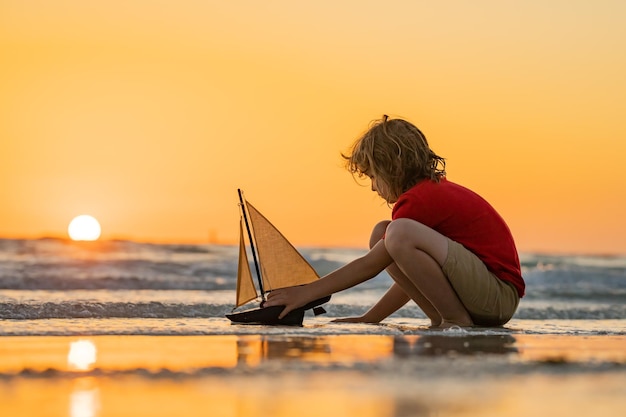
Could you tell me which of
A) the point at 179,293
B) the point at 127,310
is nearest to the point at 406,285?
the point at 127,310

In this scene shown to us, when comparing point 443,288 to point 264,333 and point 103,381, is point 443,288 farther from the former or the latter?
point 103,381

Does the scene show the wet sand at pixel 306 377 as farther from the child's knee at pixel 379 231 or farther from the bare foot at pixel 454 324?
the child's knee at pixel 379 231

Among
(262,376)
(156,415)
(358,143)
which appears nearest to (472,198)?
(358,143)

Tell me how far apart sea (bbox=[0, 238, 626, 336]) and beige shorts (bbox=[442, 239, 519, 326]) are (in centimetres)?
24

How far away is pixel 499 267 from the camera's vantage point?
539cm

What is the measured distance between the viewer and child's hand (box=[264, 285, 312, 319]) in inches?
209

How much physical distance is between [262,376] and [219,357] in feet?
1.95

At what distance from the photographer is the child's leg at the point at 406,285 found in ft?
18.1

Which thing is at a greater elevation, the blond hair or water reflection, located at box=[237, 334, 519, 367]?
the blond hair

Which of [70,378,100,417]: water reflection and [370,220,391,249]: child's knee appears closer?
[70,378,100,417]: water reflection

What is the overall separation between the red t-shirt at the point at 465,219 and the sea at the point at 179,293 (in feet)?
1.50

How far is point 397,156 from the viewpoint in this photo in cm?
534

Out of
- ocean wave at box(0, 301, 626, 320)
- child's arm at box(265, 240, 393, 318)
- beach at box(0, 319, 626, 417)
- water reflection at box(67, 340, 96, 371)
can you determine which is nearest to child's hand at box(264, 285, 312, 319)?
child's arm at box(265, 240, 393, 318)

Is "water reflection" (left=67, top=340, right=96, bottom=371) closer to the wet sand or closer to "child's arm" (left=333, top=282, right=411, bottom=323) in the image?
the wet sand
